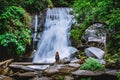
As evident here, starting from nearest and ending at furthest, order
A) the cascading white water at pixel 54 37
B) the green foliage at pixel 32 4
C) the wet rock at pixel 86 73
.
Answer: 1. the wet rock at pixel 86 73
2. the cascading white water at pixel 54 37
3. the green foliage at pixel 32 4

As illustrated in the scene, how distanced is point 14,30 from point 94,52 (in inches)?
184

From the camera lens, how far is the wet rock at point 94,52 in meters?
15.1

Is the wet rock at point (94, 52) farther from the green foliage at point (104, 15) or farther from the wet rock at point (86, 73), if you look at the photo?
the green foliage at point (104, 15)

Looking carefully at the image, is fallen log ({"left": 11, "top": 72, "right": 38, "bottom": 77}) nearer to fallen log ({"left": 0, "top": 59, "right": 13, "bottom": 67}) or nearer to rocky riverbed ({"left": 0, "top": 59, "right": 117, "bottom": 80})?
rocky riverbed ({"left": 0, "top": 59, "right": 117, "bottom": 80})

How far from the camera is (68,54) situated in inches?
648

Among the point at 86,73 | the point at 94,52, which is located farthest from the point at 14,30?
the point at 86,73

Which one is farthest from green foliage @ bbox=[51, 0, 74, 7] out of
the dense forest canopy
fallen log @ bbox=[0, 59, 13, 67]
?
fallen log @ bbox=[0, 59, 13, 67]

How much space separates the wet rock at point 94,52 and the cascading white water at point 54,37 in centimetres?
107

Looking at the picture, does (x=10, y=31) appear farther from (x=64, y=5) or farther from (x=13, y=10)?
(x=64, y=5)

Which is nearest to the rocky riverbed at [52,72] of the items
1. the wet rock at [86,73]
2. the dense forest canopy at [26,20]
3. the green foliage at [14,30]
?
the wet rock at [86,73]

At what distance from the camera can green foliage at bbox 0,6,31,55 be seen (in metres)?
15.1

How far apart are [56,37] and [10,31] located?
3.84m

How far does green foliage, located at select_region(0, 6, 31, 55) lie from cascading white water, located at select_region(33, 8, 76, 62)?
155 cm

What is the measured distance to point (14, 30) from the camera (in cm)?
1592
